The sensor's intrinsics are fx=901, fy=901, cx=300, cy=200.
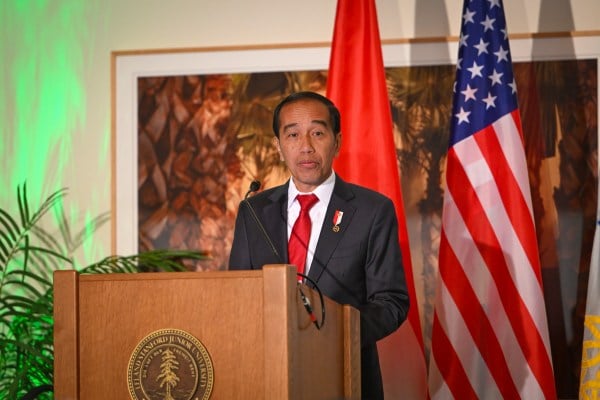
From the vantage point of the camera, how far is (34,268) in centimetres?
437

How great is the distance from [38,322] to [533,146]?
243cm

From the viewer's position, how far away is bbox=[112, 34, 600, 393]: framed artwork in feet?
13.2

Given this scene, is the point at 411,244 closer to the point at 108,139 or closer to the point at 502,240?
the point at 502,240

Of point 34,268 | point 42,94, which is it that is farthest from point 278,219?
point 42,94

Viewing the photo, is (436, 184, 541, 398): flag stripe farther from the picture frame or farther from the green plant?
the green plant

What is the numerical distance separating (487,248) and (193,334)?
84.8 inches

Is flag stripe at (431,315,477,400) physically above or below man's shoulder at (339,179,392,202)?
below

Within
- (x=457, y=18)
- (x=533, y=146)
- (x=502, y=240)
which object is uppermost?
(x=457, y=18)

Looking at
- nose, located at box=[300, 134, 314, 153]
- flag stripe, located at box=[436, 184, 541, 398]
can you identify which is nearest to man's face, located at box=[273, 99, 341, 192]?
nose, located at box=[300, 134, 314, 153]

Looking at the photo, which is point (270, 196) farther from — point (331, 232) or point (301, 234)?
point (331, 232)

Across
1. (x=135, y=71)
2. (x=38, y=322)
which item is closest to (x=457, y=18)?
(x=135, y=71)

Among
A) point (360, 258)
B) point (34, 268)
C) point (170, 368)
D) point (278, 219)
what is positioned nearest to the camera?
point (170, 368)

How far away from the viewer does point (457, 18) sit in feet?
13.8

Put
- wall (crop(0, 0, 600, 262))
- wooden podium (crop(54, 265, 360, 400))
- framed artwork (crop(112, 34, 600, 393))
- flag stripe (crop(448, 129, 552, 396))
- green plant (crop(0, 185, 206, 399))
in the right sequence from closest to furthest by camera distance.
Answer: wooden podium (crop(54, 265, 360, 400)) → flag stripe (crop(448, 129, 552, 396)) → green plant (crop(0, 185, 206, 399)) → framed artwork (crop(112, 34, 600, 393)) → wall (crop(0, 0, 600, 262))
